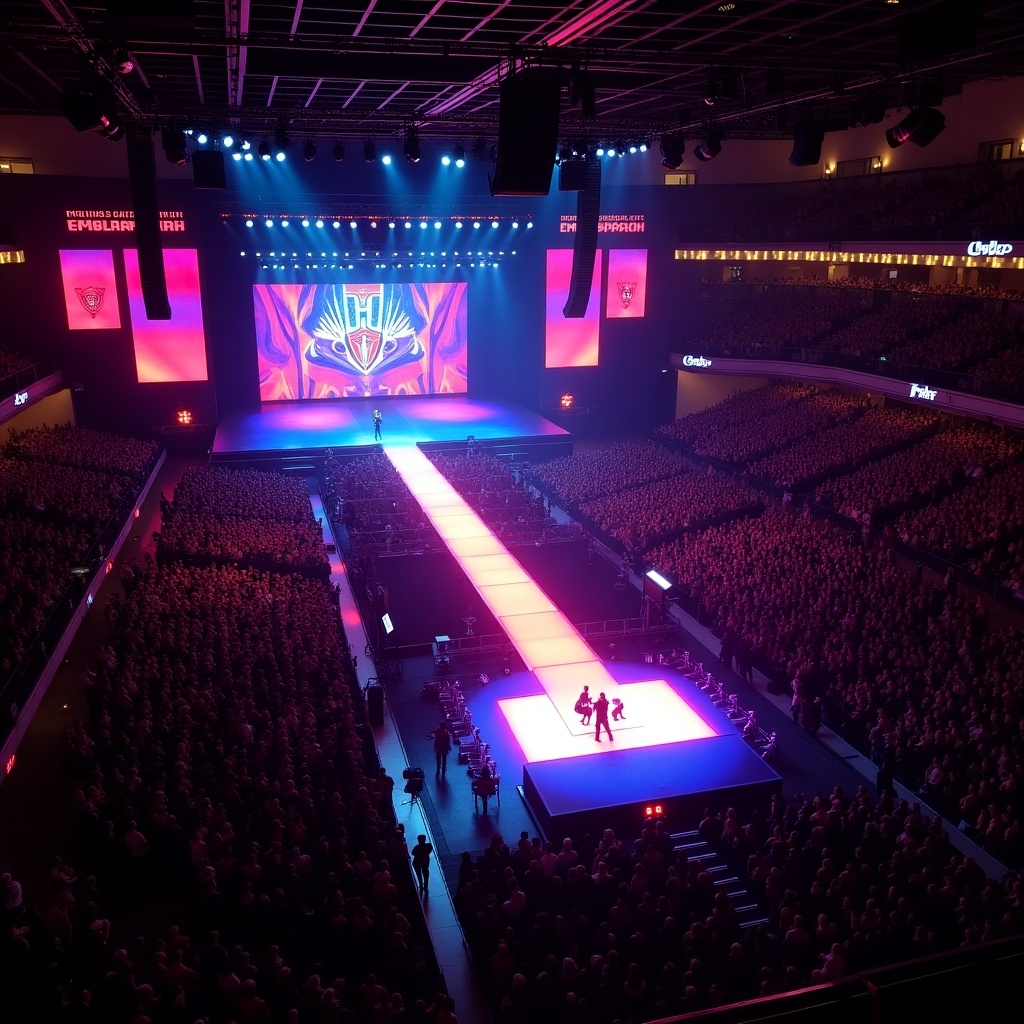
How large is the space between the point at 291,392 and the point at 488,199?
10508 mm

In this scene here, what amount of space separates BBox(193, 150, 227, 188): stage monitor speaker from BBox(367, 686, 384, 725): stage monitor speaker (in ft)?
38.8

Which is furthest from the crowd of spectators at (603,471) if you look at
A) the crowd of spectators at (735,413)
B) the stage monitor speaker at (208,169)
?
the stage monitor speaker at (208,169)

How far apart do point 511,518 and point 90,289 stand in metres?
16.3

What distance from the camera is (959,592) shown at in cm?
1650

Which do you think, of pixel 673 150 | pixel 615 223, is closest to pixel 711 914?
pixel 673 150

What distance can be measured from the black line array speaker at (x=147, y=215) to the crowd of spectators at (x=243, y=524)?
5579 millimetres

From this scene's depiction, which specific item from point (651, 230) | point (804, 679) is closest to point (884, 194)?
point (651, 230)

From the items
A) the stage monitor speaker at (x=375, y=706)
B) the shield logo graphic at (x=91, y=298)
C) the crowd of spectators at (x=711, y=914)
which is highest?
the shield logo graphic at (x=91, y=298)

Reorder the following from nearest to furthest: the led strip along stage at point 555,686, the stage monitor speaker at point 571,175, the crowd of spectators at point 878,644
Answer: the crowd of spectators at point 878,644 → the led strip along stage at point 555,686 → the stage monitor speaker at point 571,175

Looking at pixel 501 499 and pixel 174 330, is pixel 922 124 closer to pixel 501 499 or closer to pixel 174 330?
pixel 501 499

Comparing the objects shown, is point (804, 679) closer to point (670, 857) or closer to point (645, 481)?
point (670, 857)

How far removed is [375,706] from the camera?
1485cm

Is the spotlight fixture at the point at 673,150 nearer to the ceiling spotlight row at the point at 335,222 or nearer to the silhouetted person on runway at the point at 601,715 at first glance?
the ceiling spotlight row at the point at 335,222

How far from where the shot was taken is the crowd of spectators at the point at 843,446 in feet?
78.9
